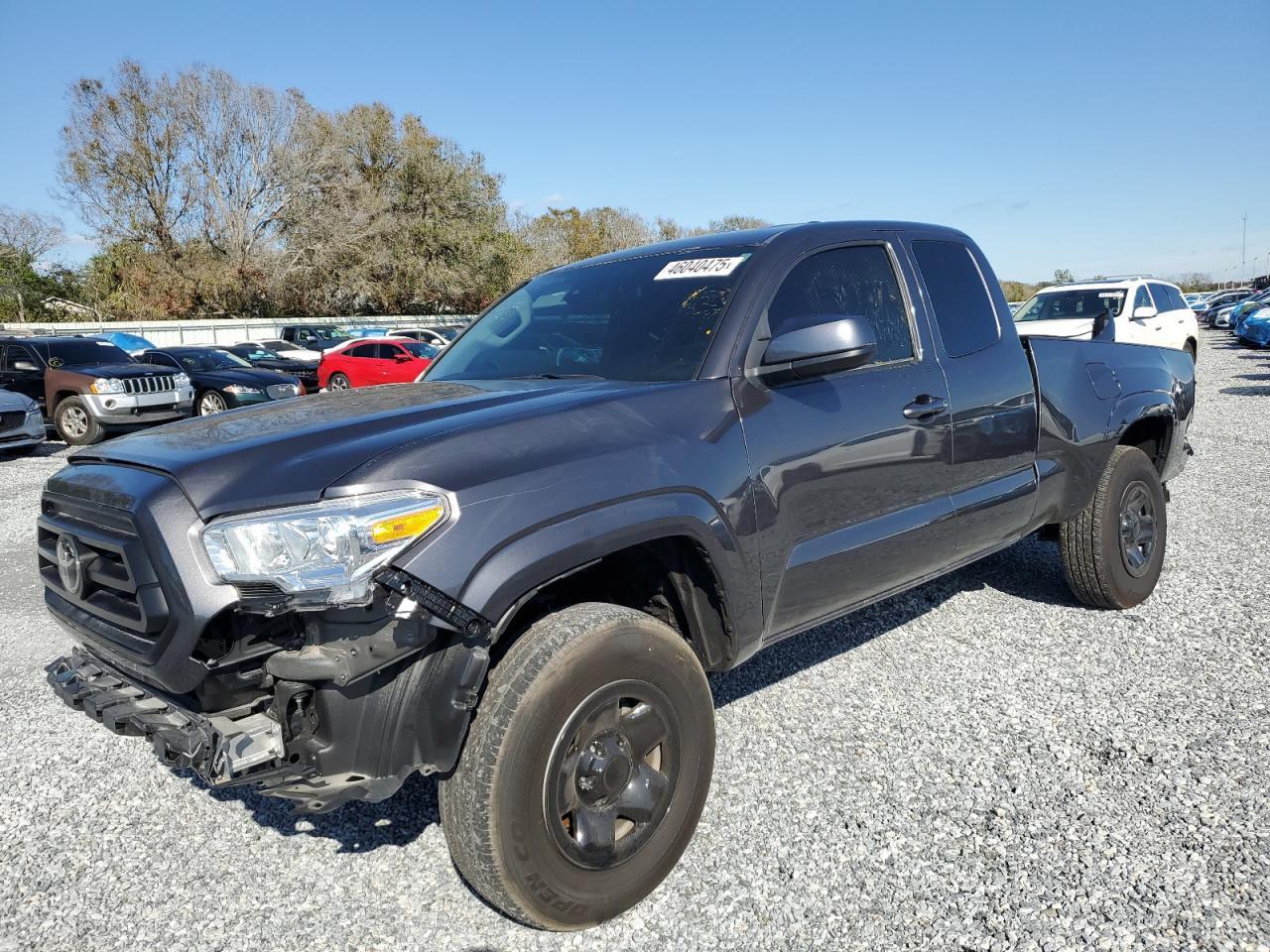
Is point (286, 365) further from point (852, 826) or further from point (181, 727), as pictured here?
point (852, 826)

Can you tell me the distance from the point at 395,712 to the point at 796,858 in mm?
1328

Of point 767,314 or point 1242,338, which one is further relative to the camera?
point 1242,338

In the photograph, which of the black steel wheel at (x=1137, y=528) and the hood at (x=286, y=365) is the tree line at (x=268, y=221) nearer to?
the hood at (x=286, y=365)

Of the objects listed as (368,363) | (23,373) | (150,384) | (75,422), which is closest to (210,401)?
(150,384)

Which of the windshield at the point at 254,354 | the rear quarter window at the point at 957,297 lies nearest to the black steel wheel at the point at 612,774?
the rear quarter window at the point at 957,297

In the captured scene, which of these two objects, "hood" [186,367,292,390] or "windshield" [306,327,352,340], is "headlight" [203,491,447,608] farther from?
"windshield" [306,327,352,340]

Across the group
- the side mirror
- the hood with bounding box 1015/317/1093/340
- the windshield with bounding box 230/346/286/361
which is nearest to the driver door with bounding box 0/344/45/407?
the windshield with bounding box 230/346/286/361

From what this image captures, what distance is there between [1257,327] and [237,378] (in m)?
26.6

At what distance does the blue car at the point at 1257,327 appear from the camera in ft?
81.3

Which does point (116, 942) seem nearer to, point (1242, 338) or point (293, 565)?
point (293, 565)

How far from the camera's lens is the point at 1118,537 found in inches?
174

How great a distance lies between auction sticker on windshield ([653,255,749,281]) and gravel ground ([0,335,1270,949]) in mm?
1743

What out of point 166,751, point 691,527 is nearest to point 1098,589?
point 691,527

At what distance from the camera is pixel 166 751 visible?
218 centimetres
